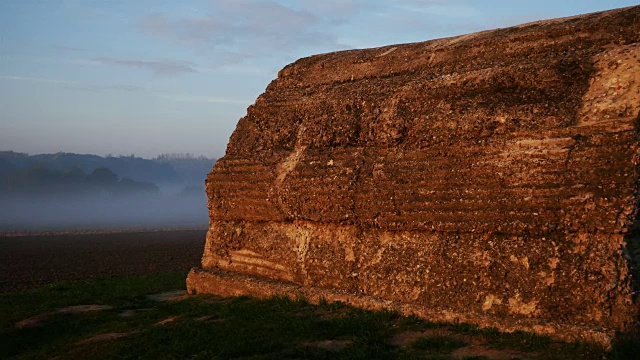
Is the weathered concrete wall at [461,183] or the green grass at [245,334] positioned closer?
the weathered concrete wall at [461,183]

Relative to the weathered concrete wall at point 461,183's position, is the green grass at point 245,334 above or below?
below

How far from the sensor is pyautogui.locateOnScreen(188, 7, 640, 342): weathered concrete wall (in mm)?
6324

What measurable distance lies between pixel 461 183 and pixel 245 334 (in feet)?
11.6

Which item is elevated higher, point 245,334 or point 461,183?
point 461,183

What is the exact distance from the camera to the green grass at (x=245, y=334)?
21.1ft

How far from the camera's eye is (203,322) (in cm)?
898

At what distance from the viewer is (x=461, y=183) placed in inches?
292

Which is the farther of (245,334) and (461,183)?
(245,334)

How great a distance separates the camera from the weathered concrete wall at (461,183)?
6.32 metres

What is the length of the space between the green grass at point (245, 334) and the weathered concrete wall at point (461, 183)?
306mm

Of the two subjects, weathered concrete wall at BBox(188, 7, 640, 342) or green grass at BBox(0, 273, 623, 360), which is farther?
green grass at BBox(0, 273, 623, 360)

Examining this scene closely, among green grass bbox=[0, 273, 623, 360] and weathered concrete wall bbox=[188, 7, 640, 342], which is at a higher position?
weathered concrete wall bbox=[188, 7, 640, 342]

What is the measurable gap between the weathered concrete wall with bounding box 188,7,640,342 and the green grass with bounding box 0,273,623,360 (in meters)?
0.31

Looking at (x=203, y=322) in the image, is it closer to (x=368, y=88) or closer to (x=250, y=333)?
(x=250, y=333)
